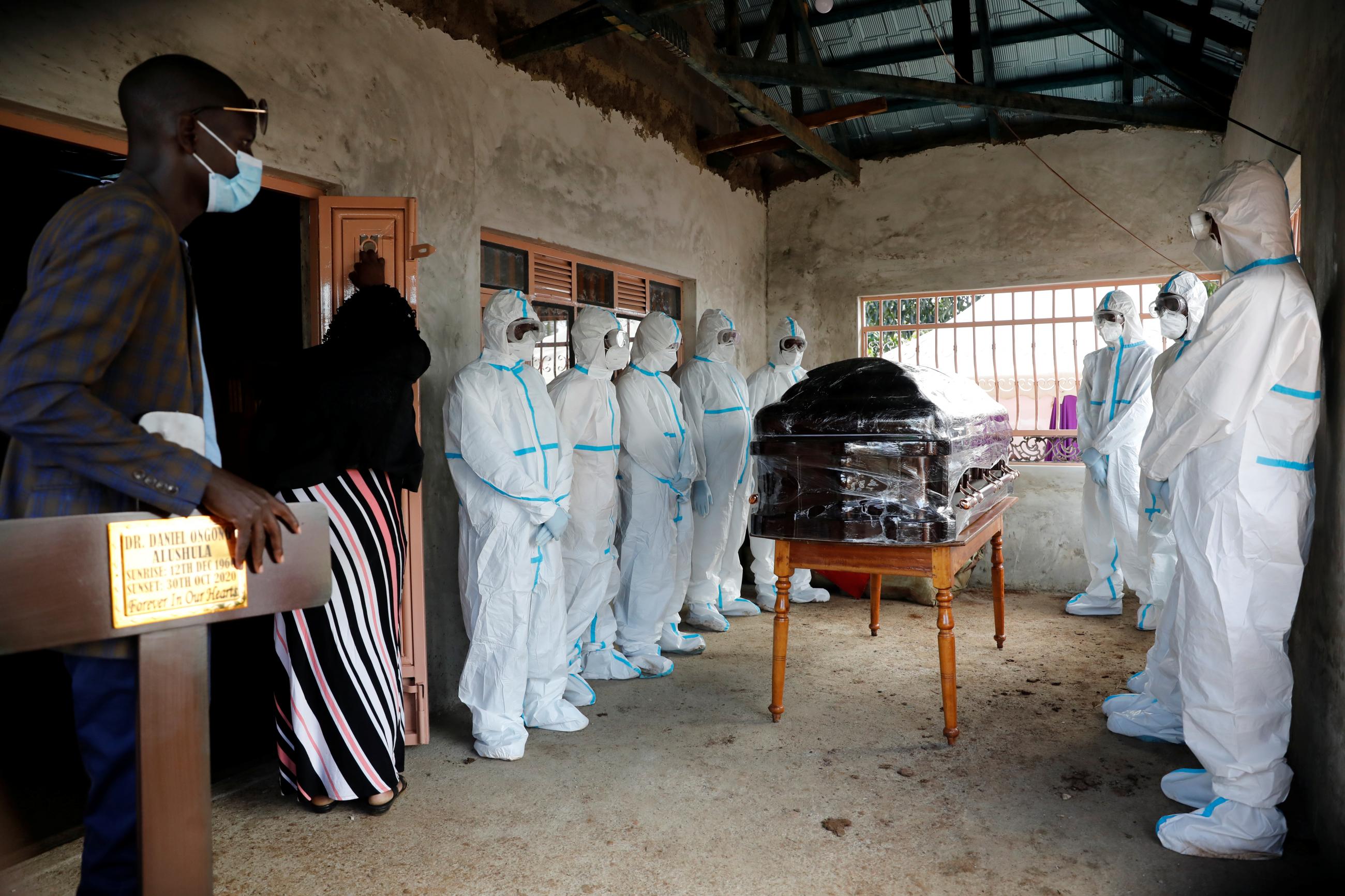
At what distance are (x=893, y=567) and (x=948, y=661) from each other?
40 centimetres

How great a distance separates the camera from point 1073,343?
5.96m

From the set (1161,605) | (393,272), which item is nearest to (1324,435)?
(1161,605)

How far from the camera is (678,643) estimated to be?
4383mm

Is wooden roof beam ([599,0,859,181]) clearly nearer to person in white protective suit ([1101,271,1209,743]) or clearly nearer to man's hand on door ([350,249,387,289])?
man's hand on door ([350,249,387,289])

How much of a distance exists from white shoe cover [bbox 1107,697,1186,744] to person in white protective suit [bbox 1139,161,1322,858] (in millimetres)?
851

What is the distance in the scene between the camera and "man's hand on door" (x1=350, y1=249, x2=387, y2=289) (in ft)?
9.78

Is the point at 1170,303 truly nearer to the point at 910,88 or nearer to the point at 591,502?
the point at 910,88

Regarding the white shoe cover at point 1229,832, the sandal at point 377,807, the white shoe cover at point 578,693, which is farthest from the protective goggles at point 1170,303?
the sandal at point 377,807

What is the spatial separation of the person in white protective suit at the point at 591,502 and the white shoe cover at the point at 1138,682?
2.17 meters

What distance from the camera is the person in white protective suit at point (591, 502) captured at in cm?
371

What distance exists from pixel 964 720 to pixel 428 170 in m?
3.15

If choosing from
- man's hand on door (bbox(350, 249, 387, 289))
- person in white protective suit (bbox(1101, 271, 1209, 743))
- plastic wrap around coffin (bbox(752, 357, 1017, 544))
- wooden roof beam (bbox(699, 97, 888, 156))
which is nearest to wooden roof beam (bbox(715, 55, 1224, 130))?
wooden roof beam (bbox(699, 97, 888, 156))

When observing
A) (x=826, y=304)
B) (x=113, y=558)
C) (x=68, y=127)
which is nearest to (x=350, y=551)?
(x=68, y=127)

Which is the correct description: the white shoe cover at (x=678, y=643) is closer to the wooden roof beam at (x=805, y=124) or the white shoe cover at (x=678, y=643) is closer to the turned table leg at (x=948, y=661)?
the turned table leg at (x=948, y=661)
